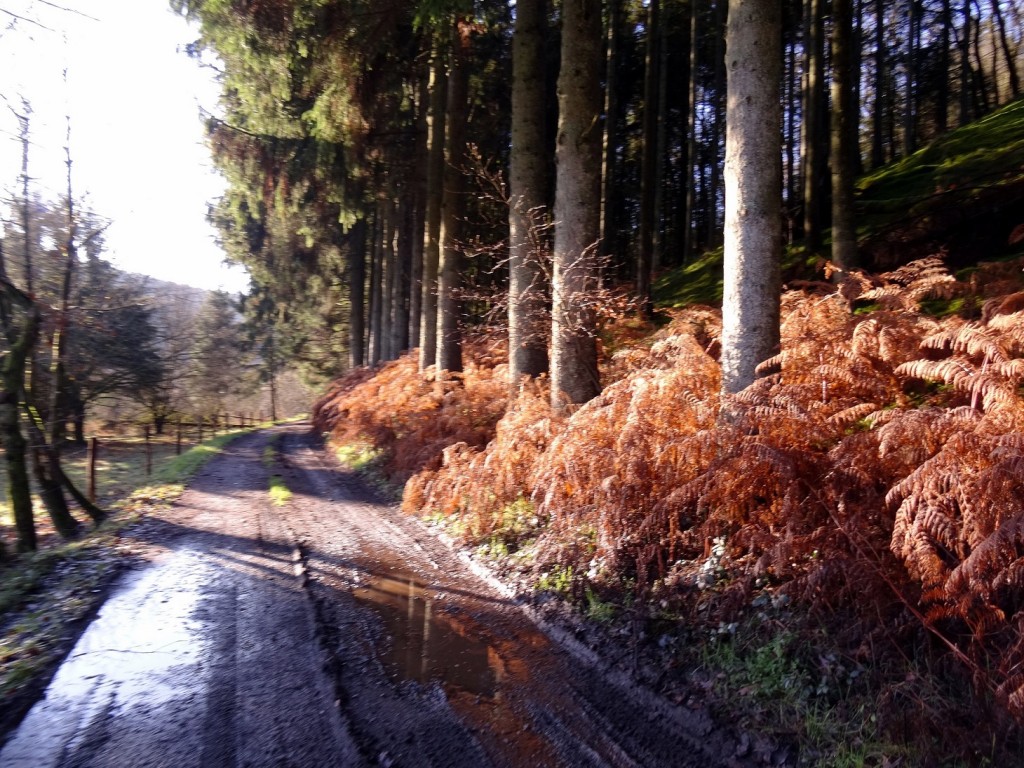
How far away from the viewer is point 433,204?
17984 millimetres

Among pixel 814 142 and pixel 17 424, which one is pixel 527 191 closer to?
pixel 814 142

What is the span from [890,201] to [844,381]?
12599 mm

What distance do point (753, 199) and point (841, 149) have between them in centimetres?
696

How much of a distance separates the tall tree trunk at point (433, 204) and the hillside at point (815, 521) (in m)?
A: 9.07

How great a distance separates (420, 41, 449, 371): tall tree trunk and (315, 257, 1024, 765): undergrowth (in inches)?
384

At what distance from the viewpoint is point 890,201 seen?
55.4ft

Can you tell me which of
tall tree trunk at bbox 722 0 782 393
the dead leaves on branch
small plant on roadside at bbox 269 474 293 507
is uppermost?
tall tree trunk at bbox 722 0 782 393

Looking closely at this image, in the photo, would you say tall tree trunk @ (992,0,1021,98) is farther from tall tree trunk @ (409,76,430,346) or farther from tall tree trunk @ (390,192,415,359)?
tall tree trunk @ (390,192,415,359)

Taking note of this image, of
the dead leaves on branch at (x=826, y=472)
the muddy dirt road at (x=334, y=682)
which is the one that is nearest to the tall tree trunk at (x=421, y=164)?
the dead leaves on branch at (x=826, y=472)

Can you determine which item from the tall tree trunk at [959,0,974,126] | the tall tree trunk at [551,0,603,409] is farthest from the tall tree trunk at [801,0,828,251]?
the tall tree trunk at [959,0,974,126]

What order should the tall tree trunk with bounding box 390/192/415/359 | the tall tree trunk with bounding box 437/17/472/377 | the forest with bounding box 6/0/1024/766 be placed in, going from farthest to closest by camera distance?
the tall tree trunk with bounding box 390/192/415/359
the tall tree trunk with bounding box 437/17/472/377
the forest with bounding box 6/0/1024/766

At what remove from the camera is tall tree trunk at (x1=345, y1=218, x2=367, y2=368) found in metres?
29.7

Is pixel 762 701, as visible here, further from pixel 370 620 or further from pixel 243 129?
pixel 243 129

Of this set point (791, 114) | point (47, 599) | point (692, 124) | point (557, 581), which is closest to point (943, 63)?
point (791, 114)
